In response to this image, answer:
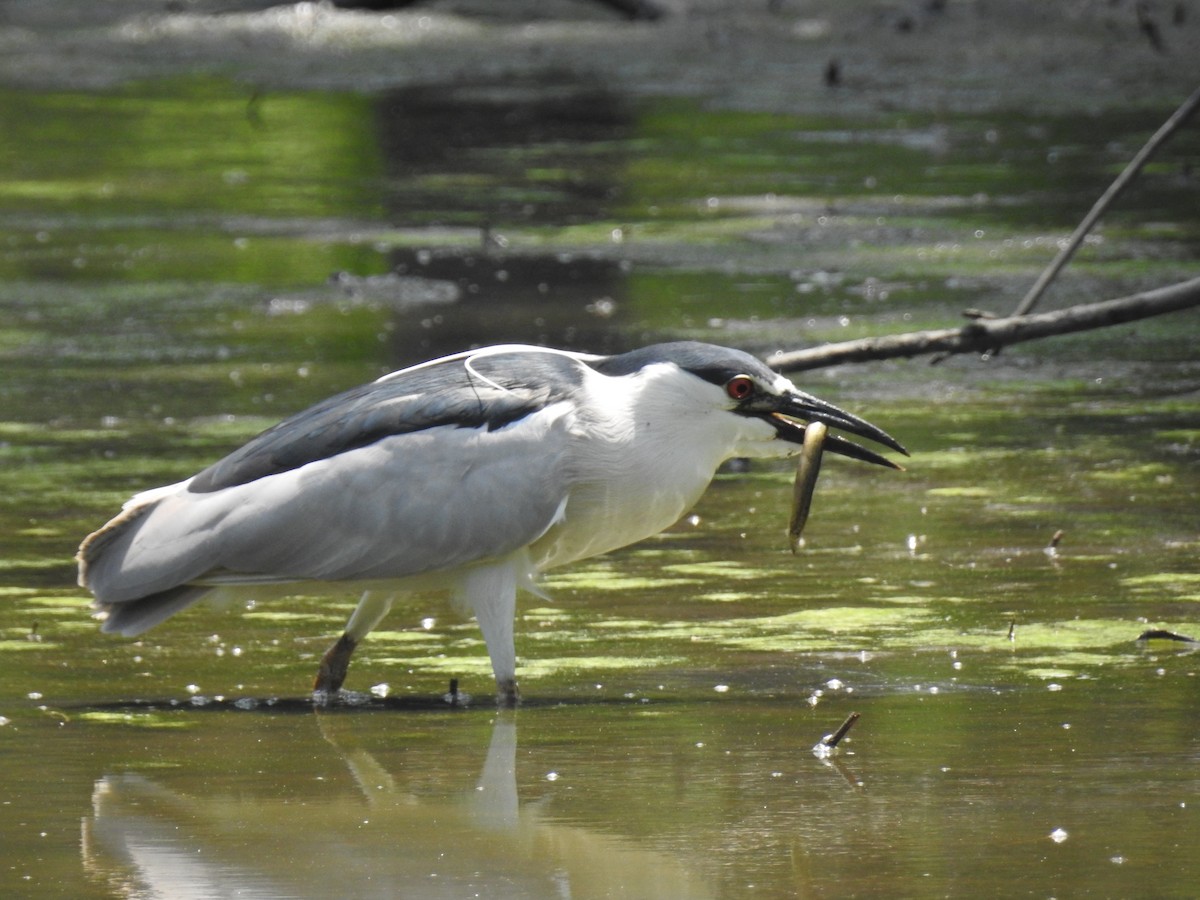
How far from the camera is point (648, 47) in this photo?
2616cm

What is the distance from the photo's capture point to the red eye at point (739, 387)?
6.40 metres

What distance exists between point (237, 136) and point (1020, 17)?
387 inches

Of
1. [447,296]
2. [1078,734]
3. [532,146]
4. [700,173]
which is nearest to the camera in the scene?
[1078,734]

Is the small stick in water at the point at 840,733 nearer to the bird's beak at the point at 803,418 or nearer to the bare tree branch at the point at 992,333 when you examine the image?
the bird's beak at the point at 803,418

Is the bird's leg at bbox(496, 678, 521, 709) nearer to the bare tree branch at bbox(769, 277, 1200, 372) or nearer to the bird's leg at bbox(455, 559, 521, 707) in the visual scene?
the bird's leg at bbox(455, 559, 521, 707)

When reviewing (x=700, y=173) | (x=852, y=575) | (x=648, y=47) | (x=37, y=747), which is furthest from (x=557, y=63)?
(x=37, y=747)

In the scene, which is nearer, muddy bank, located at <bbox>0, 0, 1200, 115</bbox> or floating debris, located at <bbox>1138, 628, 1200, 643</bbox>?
floating debris, located at <bbox>1138, 628, 1200, 643</bbox>

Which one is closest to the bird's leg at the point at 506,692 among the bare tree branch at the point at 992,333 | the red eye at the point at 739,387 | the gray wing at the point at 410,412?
the gray wing at the point at 410,412

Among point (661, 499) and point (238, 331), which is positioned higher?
point (661, 499)

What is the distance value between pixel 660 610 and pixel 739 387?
92 cm

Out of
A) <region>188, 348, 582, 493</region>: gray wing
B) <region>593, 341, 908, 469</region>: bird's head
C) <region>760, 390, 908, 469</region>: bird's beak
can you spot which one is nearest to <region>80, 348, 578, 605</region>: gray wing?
<region>188, 348, 582, 493</region>: gray wing

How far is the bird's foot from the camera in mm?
6246

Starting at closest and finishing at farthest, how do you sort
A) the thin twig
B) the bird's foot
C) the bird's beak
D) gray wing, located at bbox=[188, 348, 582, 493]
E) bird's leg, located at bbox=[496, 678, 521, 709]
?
1. bird's leg, located at bbox=[496, 678, 521, 709]
2. the bird's foot
3. gray wing, located at bbox=[188, 348, 582, 493]
4. the bird's beak
5. the thin twig

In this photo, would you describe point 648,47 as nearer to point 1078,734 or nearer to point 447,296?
point 447,296
